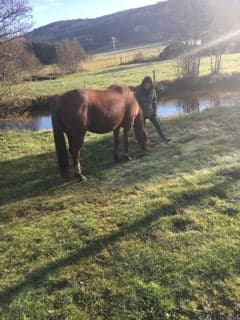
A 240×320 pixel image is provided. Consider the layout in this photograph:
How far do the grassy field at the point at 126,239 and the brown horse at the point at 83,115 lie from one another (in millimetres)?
627

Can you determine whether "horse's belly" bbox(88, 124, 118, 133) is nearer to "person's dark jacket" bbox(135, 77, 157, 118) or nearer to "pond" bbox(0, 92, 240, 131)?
"person's dark jacket" bbox(135, 77, 157, 118)

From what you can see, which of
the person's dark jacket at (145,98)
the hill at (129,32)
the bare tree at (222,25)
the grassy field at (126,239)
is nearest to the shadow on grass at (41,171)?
the grassy field at (126,239)

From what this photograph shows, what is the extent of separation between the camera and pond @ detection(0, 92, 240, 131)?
2036 cm

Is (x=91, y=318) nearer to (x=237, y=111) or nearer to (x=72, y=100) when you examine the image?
(x=72, y=100)

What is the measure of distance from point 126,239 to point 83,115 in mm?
2972

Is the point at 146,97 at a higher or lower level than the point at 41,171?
higher

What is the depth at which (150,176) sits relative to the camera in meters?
8.16

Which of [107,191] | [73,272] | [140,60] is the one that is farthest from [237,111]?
[140,60]

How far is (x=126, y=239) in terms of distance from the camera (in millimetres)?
5680

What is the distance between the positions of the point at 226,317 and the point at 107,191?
378 centimetres

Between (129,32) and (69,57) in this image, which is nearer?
(69,57)

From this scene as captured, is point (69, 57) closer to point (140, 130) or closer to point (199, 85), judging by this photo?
point (199, 85)

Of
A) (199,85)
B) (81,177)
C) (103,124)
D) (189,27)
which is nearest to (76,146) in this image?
(81,177)

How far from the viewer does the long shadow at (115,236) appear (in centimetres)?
483
